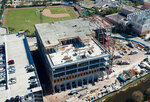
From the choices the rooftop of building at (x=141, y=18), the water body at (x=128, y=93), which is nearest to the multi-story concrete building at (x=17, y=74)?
the water body at (x=128, y=93)

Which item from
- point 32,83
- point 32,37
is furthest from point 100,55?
point 32,37

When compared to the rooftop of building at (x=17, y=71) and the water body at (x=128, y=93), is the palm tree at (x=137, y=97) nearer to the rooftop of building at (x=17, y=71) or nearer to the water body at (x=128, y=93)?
the water body at (x=128, y=93)

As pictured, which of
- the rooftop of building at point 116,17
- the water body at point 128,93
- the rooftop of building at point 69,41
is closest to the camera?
the water body at point 128,93

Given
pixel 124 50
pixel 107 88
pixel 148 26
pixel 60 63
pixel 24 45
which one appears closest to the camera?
pixel 60 63

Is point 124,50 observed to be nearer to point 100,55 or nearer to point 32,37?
point 100,55

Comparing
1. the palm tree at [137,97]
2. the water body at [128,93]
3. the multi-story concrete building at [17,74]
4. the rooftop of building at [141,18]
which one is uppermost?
the rooftop of building at [141,18]

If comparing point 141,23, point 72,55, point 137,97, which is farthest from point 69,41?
point 141,23
